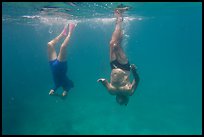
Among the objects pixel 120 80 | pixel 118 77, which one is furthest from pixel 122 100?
pixel 118 77

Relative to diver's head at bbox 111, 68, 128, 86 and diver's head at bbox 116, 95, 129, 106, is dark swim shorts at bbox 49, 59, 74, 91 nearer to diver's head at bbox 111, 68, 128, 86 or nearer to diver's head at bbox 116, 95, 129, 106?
diver's head at bbox 111, 68, 128, 86

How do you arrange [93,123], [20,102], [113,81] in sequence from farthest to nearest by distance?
1. [20,102]
2. [93,123]
3. [113,81]

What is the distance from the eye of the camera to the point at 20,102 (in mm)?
33656

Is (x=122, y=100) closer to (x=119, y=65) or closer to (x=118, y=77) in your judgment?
(x=118, y=77)

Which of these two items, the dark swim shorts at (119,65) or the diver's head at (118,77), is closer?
the diver's head at (118,77)

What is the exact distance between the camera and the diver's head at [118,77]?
38.8 ft

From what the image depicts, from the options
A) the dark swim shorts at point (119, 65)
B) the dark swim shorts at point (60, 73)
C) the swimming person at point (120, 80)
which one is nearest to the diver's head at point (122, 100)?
the swimming person at point (120, 80)

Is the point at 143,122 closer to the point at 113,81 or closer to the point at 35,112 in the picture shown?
the point at 35,112

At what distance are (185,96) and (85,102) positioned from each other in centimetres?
2265

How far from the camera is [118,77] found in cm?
1183

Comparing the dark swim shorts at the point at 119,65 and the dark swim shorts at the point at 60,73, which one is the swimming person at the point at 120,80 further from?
the dark swim shorts at the point at 60,73

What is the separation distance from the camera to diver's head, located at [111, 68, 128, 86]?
466 inches

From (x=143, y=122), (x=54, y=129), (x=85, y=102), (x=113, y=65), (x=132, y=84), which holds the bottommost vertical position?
(x=132, y=84)

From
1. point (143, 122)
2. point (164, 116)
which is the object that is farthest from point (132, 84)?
point (164, 116)
